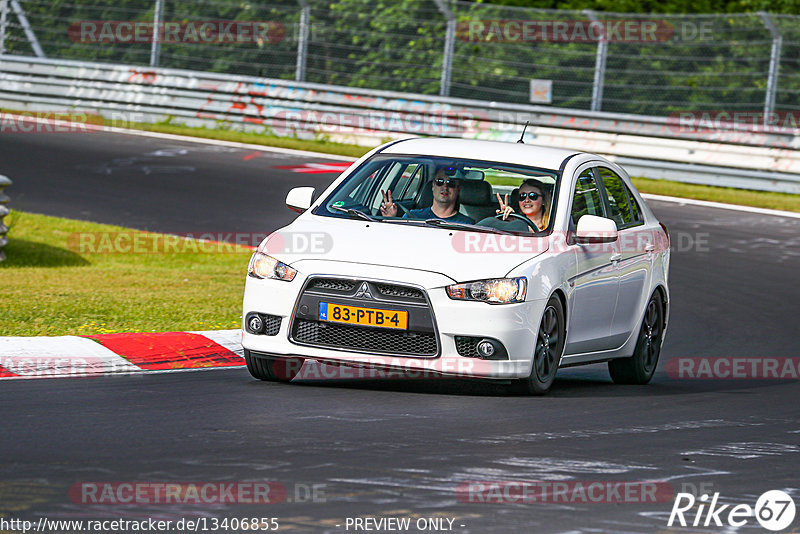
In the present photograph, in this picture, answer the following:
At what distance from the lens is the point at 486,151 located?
32.3ft

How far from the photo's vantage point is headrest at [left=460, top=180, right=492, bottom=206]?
9602 mm

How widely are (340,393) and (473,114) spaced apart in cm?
1672

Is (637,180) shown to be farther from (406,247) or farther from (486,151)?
(406,247)

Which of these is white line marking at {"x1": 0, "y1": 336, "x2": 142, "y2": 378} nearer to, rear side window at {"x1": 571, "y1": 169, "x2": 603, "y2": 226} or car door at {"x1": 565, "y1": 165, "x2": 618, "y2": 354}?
car door at {"x1": 565, "y1": 165, "x2": 618, "y2": 354}

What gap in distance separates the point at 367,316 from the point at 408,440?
1293mm

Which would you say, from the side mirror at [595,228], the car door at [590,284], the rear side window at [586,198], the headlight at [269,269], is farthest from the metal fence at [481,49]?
the headlight at [269,269]

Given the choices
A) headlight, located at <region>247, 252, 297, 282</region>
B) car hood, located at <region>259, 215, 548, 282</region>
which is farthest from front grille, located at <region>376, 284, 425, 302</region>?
headlight, located at <region>247, 252, 297, 282</region>

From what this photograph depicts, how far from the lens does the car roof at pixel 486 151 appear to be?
9727 mm

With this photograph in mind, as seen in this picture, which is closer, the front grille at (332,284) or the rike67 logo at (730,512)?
the rike67 logo at (730,512)

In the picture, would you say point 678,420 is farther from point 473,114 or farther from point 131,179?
point 473,114

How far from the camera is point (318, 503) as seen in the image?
593cm

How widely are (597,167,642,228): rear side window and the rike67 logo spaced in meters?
4.04

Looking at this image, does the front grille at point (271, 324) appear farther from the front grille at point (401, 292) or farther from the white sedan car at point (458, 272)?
the front grille at point (401, 292)

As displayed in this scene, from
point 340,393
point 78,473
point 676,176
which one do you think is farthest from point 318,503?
point 676,176
